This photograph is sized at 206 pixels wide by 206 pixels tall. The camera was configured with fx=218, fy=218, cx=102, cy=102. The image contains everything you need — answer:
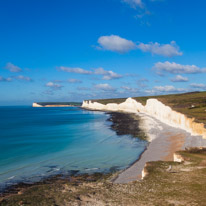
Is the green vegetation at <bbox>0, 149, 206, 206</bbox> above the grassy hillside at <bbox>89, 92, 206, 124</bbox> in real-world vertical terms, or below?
below

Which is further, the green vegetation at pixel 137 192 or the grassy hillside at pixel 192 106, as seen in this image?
the grassy hillside at pixel 192 106

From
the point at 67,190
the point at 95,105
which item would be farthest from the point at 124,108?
the point at 67,190

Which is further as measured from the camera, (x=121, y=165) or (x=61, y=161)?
(x=61, y=161)

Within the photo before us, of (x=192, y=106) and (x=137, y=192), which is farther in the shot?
(x=192, y=106)

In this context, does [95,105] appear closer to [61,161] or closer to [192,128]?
[192,128]

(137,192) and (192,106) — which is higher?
(192,106)

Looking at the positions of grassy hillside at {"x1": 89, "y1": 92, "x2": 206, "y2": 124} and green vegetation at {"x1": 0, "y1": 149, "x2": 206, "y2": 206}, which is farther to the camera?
grassy hillside at {"x1": 89, "y1": 92, "x2": 206, "y2": 124}

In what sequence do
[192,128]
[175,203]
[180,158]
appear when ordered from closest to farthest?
[175,203]
[180,158]
[192,128]

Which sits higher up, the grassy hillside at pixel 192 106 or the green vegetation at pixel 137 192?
the grassy hillside at pixel 192 106
